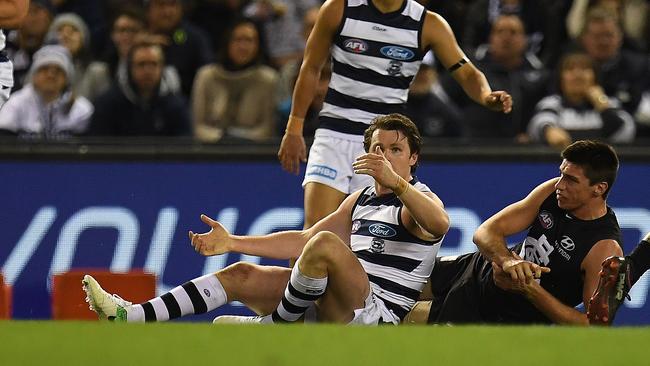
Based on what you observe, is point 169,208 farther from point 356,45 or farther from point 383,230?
point 383,230

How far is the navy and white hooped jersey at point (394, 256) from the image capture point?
293 inches

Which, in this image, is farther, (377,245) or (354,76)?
(354,76)

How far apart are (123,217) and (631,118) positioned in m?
4.13

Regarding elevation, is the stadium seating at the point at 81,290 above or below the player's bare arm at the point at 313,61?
below

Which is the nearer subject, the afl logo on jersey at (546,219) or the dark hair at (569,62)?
the afl logo on jersey at (546,219)

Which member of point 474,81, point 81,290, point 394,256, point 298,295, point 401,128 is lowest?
point 81,290

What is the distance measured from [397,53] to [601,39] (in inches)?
162

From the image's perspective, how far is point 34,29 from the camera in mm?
12547

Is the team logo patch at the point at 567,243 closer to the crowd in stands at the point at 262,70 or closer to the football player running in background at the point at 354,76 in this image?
the football player running in background at the point at 354,76

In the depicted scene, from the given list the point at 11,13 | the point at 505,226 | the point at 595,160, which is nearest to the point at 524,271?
the point at 505,226

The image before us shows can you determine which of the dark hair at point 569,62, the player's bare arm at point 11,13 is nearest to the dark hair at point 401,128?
the player's bare arm at point 11,13

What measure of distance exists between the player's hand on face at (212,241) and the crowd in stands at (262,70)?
312 centimetres

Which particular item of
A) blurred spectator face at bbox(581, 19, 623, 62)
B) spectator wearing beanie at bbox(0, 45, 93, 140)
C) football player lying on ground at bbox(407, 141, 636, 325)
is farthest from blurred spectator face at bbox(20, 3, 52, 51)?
football player lying on ground at bbox(407, 141, 636, 325)

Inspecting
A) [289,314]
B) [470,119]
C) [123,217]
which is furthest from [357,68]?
[470,119]
